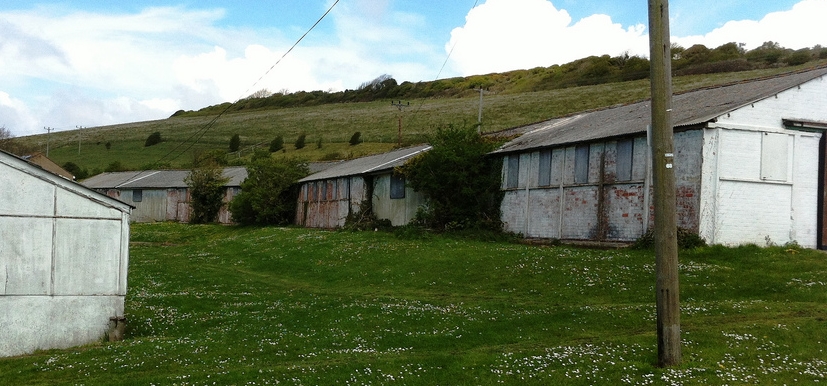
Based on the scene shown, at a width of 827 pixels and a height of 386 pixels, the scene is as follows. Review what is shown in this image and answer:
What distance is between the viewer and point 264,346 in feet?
53.3

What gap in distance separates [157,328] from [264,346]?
5337 millimetres

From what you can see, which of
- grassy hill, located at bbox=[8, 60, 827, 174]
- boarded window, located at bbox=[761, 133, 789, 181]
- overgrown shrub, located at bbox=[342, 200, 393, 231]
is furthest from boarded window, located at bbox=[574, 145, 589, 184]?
grassy hill, located at bbox=[8, 60, 827, 174]

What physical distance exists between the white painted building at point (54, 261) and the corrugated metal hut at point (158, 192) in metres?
52.0

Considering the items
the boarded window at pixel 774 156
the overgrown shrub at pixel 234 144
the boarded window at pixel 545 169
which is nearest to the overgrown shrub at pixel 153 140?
the overgrown shrub at pixel 234 144

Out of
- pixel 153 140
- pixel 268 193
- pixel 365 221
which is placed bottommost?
pixel 365 221

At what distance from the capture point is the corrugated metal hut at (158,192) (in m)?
76.1

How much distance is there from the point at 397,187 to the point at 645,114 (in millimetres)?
16633

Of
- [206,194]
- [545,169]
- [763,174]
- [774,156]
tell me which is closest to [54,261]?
[545,169]

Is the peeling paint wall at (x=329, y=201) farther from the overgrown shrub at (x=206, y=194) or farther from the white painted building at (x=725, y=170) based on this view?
the white painted building at (x=725, y=170)

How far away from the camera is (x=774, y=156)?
26844 mm

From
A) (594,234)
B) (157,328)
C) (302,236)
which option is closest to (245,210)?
(302,236)

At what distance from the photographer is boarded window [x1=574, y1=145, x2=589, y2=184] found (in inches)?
1242

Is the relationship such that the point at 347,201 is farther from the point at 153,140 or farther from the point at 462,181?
the point at 153,140

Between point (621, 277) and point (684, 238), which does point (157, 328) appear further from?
point (684, 238)
